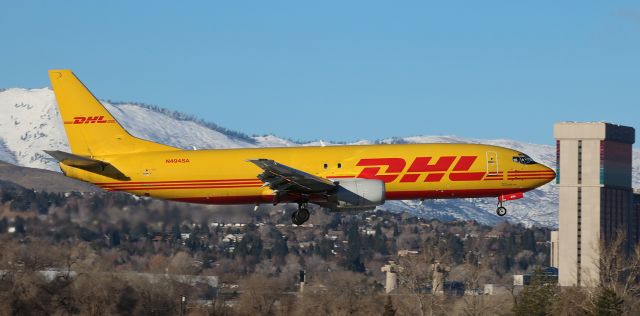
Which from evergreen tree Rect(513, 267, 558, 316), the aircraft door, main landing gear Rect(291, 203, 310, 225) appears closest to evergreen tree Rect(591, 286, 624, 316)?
evergreen tree Rect(513, 267, 558, 316)

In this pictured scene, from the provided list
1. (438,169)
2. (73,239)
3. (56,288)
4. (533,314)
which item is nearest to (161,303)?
(56,288)

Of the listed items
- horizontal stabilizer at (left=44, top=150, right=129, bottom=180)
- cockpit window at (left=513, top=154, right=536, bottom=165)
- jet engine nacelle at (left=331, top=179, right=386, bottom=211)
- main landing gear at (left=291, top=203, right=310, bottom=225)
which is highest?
cockpit window at (left=513, top=154, right=536, bottom=165)

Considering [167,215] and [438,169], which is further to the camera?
[167,215]

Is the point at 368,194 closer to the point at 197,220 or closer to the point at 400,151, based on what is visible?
the point at 400,151

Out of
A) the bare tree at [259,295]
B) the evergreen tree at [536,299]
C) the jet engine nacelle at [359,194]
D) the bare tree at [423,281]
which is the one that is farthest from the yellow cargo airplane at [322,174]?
the bare tree at [259,295]

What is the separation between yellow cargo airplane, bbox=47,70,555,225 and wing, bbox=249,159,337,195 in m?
0.09

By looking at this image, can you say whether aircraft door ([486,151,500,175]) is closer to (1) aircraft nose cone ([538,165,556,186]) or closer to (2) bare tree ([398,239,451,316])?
(1) aircraft nose cone ([538,165,556,186])

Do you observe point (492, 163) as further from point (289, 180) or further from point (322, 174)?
point (289, 180)

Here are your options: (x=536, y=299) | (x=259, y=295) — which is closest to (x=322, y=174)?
(x=536, y=299)

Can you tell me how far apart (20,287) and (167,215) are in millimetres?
42774

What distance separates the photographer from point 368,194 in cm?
8394

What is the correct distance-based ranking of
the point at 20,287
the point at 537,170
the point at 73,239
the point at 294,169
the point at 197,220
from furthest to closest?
1. the point at 20,287
2. the point at 73,239
3. the point at 197,220
4. the point at 537,170
5. the point at 294,169

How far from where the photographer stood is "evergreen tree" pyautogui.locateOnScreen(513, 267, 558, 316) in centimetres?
14188

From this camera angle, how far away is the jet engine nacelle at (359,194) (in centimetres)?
8388
